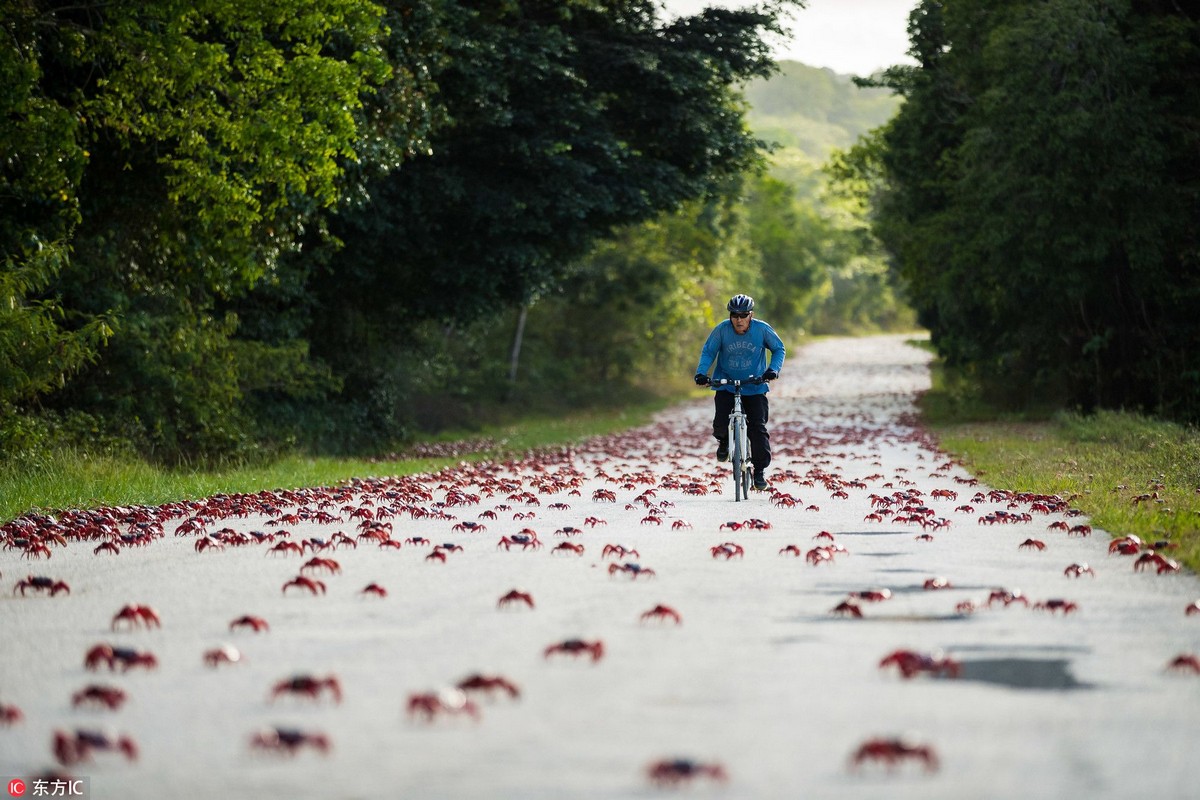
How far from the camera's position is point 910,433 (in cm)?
2953

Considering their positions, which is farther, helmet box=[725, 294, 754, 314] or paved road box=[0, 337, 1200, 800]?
helmet box=[725, 294, 754, 314]

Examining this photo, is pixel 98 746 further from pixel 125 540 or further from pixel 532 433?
pixel 532 433

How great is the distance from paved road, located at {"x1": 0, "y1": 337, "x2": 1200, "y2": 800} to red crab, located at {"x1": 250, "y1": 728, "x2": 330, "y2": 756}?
4cm

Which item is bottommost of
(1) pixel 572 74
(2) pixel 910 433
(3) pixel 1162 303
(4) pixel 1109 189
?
(2) pixel 910 433

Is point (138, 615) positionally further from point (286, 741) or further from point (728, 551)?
point (728, 551)

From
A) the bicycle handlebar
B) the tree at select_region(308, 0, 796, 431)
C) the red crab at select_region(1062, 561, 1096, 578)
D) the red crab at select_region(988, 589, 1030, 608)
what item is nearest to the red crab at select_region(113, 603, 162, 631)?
the red crab at select_region(988, 589, 1030, 608)

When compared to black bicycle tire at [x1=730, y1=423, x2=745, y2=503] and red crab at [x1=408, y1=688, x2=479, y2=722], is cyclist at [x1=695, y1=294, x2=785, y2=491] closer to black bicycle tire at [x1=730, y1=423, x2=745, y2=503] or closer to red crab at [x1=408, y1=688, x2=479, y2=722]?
black bicycle tire at [x1=730, y1=423, x2=745, y2=503]

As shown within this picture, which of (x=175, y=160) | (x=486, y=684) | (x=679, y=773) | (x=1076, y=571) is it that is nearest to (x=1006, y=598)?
(x=1076, y=571)

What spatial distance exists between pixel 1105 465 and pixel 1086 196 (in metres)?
11.0

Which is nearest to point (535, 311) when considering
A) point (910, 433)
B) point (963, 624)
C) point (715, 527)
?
point (910, 433)

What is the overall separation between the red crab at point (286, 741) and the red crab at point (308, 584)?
3.32 m

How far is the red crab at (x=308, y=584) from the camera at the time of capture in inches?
311

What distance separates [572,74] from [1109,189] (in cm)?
1006

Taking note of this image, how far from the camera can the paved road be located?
441 cm
